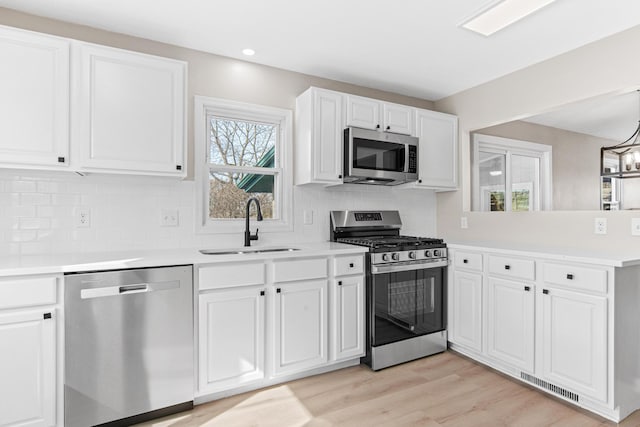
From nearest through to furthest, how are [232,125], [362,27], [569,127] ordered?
[362,27] < [232,125] < [569,127]

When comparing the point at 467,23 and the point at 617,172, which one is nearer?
the point at 467,23

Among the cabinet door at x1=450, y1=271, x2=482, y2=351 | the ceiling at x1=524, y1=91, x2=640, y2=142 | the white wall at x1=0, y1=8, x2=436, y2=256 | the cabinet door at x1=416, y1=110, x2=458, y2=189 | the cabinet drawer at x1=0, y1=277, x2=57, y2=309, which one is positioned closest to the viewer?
the cabinet drawer at x1=0, y1=277, x2=57, y2=309

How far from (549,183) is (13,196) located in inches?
177

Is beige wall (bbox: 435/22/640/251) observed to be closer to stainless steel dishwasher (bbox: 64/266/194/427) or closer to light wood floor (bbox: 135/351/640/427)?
light wood floor (bbox: 135/351/640/427)

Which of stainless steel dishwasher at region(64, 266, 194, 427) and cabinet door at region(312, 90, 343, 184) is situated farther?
cabinet door at region(312, 90, 343, 184)

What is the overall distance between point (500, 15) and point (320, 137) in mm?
1474

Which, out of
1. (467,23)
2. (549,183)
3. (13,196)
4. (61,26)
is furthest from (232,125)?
(549,183)

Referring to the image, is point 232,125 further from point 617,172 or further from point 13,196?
point 617,172

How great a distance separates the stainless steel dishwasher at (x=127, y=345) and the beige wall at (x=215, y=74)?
1054mm

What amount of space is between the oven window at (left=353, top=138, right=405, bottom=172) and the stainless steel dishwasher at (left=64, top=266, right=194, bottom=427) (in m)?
1.66

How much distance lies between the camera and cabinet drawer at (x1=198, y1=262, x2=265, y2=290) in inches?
87.7

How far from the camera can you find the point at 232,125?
3.05m

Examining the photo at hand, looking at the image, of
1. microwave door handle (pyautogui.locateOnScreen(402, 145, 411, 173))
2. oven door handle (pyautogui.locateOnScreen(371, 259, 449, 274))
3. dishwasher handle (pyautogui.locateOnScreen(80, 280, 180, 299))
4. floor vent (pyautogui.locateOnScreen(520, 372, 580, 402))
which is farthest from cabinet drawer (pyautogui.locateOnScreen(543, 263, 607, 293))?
dishwasher handle (pyautogui.locateOnScreen(80, 280, 180, 299))

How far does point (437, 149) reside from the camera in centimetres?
360
